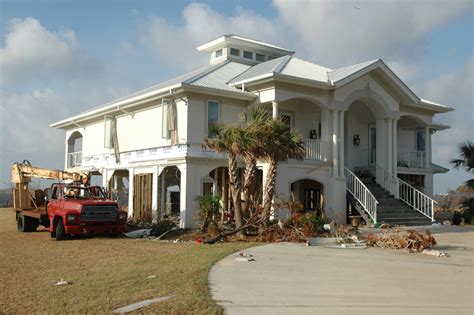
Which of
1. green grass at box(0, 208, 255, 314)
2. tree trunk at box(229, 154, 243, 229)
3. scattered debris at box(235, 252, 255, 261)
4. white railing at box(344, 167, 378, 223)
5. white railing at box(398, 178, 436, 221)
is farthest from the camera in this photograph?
white railing at box(398, 178, 436, 221)

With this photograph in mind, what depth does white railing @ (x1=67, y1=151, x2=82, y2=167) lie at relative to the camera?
32.4 metres

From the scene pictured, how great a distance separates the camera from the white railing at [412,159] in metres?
27.7

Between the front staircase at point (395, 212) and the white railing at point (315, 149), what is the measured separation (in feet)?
10.8

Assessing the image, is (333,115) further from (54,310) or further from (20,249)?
(54,310)

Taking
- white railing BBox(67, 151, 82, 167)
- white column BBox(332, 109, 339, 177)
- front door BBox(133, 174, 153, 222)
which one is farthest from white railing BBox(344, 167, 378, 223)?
white railing BBox(67, 151, 82, 167)

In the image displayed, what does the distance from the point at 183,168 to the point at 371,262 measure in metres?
10.1

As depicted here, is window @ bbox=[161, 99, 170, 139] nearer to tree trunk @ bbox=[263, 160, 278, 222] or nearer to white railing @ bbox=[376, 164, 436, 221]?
tree trunk @ bbox=[263, 160, 278, 222]

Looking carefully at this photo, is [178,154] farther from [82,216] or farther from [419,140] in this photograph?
[419,140]

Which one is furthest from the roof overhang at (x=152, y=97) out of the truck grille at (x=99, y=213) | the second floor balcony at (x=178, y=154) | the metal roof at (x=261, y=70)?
the truck grille at (x=99, y=213)

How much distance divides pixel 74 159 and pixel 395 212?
20106 millimetres

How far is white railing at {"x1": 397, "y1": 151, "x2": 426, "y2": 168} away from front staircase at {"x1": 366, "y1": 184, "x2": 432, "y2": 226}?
4209 mm

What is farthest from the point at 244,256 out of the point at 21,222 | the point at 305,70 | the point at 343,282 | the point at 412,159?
the point at 412,159

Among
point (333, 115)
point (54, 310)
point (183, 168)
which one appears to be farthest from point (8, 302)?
point (333, 115)

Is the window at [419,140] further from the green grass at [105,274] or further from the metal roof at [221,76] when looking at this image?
the green grass at [105,274]
